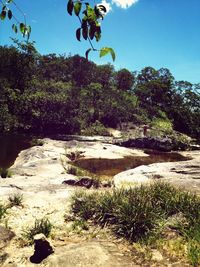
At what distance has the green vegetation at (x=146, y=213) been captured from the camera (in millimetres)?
8953

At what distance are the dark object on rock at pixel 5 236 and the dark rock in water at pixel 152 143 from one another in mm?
30265

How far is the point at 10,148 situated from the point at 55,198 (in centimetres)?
2049

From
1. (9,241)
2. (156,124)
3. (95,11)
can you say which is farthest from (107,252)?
(156,124)

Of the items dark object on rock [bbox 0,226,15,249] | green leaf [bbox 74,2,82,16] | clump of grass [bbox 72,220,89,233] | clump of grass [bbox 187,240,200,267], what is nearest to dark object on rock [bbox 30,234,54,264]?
dark object on rock [bbox 0,226,15,249]

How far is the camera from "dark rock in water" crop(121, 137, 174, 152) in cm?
3953

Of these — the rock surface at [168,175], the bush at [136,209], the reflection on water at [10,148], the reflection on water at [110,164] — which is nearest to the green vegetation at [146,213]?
the bush at [136,209]

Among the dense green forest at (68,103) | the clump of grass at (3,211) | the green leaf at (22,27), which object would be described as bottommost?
the clump of grass at (3,211)

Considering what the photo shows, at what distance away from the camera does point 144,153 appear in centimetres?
3481

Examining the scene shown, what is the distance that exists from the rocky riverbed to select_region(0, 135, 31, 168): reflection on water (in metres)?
1.03

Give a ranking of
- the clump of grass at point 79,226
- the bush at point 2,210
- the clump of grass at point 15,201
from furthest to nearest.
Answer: the clump of grass at point 15,201 < the bush at point 2,210 < the clump of grass at point 79,226

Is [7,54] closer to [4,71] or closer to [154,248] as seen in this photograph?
[4,71]

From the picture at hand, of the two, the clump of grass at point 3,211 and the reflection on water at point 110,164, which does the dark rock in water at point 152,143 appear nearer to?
Result: the reflection on water at point 110,164

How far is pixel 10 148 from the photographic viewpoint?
3216 cm

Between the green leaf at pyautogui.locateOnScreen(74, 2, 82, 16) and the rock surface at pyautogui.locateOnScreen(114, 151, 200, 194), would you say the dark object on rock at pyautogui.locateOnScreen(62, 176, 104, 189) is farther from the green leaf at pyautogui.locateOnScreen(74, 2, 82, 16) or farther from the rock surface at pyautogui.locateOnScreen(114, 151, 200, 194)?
the green leaf at pyautogui.locateOnScreen(74, 2, 82, 16)
